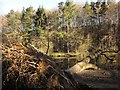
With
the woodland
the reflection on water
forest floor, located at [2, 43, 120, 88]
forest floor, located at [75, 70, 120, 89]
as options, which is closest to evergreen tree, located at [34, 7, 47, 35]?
the woodland

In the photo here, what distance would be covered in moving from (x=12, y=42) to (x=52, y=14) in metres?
6.54

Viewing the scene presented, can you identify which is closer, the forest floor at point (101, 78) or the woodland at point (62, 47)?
the woodland at point (62, 47)

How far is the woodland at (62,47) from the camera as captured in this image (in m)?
2.41

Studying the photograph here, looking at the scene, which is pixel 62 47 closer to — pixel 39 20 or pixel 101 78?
pixel 39 20

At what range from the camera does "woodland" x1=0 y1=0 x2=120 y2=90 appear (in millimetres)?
2410

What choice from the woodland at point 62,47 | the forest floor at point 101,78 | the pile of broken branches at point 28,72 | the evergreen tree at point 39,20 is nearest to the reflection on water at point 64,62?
the woodland at point 62,47

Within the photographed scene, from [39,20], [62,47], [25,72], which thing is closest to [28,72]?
[25,72]

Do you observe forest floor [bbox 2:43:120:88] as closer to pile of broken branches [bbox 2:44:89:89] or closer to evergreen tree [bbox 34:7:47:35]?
pile of broken branches [bbox 2:44:89:89]

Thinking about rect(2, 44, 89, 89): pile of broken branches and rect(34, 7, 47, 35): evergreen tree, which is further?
rect(34, 7, 47, 35): evergreen tree

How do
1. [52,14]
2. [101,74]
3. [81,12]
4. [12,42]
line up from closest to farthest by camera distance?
1. [12,42]
2. [101,74]
3. [52,14]
4. [81,12]

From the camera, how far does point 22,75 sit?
2383 millimetres

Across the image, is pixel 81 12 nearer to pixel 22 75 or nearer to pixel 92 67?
pixel 92 67

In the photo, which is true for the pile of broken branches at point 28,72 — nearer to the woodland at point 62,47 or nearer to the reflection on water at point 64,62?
the woodland at point 62,47

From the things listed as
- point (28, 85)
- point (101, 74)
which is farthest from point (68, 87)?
point (101, 74)
